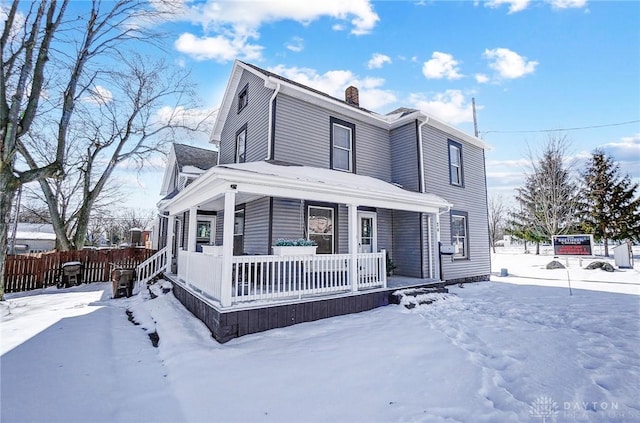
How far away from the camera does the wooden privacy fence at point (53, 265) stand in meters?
10.3

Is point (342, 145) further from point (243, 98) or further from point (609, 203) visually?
point (609, 203)

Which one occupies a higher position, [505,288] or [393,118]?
[393,118]

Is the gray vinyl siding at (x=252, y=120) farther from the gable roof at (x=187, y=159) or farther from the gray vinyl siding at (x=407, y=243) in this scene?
the gray vinyl siding at (x=407, y=243)

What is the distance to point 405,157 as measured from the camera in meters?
10.4

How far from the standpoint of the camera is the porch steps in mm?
6847

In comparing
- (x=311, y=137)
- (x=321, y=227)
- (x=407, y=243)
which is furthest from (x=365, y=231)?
(x=311, y=137)

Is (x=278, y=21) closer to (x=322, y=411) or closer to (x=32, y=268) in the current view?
(x=322, y=411)

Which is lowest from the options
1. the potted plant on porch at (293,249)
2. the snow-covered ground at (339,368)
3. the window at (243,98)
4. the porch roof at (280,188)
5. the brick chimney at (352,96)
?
the snow-covered ground at (339,368)

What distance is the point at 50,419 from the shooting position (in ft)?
9.04

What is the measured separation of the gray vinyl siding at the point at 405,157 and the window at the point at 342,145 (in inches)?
74.2

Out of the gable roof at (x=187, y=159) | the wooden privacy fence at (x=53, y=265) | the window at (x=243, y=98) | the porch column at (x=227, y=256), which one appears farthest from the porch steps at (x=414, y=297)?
the wooden privacy fence at (x=53, y=265)

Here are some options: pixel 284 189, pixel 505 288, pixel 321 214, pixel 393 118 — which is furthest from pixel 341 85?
pixel 505 288

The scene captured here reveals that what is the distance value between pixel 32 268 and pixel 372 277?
39.8ft

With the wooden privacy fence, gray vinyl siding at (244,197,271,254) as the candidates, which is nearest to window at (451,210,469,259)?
gray vinyl siding at (244,197,271,254)
